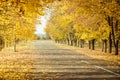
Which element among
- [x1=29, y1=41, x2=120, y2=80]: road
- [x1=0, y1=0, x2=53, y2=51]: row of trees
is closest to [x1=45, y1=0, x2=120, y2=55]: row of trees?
[x1=0, y1=0, x2=53, y2=51]: row of trees

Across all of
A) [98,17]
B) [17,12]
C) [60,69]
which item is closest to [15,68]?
[60,69]

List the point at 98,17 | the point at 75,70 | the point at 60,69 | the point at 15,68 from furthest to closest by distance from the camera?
1. the point at 98,17
2. the point at 15,68
3. the point at 60,69
4. the point at 75,70

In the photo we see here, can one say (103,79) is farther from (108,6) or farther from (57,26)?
(57,26)

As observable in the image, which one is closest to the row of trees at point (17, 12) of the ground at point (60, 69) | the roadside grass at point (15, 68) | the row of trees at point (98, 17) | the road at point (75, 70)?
the roadside grass at point (15, 68)

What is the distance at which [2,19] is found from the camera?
1039 inches

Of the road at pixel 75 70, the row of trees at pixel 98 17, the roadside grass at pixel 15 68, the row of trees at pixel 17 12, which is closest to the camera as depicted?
the row of trees at pixel 17 12

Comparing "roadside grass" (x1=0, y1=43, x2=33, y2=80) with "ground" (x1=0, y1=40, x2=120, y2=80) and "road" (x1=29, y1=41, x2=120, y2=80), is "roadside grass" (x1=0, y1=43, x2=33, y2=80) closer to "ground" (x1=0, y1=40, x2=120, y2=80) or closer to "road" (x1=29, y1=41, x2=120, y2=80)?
"ground" (x1=0, y1=40, x2=120, y2=80)

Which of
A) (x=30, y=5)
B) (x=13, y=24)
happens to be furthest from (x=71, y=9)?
(x=30, y=5)

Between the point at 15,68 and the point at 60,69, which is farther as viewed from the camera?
the point at 15,68

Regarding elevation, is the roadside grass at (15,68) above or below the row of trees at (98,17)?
below

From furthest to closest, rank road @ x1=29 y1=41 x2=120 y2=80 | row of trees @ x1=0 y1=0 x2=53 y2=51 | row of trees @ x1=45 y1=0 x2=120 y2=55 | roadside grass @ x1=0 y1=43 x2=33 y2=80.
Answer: row of trees @ x1=45 y1=0 x2=120 y2=55 < roadside grass @ x1=0 y1=43 x2=33 y2=80 < road @ x1=29 y1=41 x2=120 y2=80 < row of trees @ x1=0 y1=0 x2=53 y2=51

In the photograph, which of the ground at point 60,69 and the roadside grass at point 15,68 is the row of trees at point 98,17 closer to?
the ground at point 60,69

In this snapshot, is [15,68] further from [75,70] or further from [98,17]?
[98,17]

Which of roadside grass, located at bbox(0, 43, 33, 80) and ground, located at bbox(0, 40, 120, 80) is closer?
ground, located at bbox(0, 40, 120, 80)
